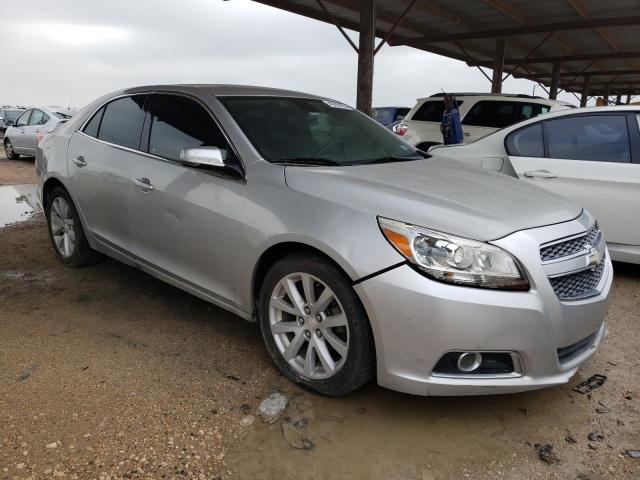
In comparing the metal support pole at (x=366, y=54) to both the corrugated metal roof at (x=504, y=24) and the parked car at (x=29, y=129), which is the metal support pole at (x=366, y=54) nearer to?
the corrugated metal roof at (x=504, y=24)

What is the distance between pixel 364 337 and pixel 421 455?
21.8 inches

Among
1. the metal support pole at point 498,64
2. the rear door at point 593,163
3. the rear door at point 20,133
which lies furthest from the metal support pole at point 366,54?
the rear door at point 20,133

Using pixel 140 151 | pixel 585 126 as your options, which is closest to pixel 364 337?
pixel 140 151

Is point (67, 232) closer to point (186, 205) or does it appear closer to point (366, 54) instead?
point (186, 205)

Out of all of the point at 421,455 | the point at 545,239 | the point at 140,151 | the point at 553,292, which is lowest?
the point at 421,455

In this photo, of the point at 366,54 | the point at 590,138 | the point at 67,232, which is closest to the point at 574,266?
the point at 590,138

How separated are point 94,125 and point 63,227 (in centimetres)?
96

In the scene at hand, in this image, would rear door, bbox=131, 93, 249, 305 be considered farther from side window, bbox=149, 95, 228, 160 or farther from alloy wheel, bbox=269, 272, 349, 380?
alloy wheel, bbox=269, 272, 349, 380

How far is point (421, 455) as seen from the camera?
229 centimetres

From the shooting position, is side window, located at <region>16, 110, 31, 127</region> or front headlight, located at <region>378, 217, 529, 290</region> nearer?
front headlight, located at <region>378, 217, 529, 290</region>

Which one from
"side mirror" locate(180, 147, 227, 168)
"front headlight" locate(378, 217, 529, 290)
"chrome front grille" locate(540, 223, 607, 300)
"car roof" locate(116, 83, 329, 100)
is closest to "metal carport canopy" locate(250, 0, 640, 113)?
"car roof" locate(116, 83, 329, 100)

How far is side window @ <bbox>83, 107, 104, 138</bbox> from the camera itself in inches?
164

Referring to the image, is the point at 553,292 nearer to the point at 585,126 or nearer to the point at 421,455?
the point at 421,455

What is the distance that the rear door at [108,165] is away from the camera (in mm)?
3668
